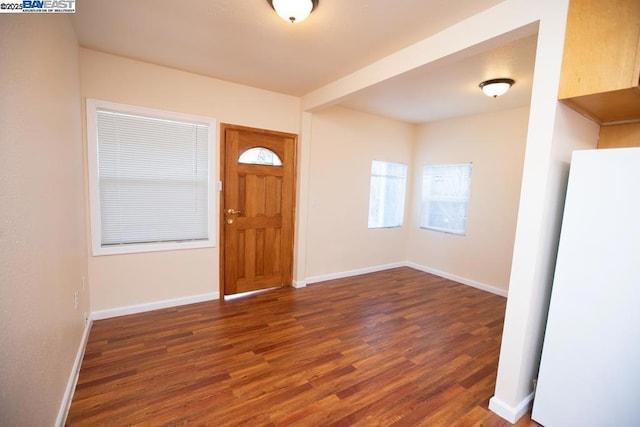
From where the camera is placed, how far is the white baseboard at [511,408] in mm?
1742

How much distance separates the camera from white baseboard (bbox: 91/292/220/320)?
2777 millimetres

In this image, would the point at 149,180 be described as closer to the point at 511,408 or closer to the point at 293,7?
the point at 293,7

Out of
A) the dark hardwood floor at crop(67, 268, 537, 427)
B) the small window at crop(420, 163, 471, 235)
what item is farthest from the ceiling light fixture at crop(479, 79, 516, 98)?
the dark hardwood floor at crop(67, 268, 537, 427)

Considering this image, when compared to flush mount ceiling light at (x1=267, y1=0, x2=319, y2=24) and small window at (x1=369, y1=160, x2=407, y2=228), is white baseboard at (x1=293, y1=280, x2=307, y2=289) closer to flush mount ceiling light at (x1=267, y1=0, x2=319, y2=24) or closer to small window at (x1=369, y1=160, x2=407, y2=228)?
small window at (x1=369, y1=160, x2=407, y2=228)

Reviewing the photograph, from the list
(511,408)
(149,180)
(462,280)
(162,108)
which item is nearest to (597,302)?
(511,408)

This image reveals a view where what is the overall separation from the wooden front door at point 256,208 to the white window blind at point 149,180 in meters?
0.26

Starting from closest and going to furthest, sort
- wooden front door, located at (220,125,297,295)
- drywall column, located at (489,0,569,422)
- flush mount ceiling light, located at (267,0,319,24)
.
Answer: drywall column, located at (489,0,569,422)
flush mount ceiling light, located at (267,0,319,24)
wooden front door, located at (220,125,297,295)

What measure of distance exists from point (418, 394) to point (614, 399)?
1.03 meters

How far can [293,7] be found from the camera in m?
1.67

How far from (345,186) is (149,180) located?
2600 millimetres

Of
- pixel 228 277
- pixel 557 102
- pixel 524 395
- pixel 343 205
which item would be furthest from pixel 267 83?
pixel 524 395

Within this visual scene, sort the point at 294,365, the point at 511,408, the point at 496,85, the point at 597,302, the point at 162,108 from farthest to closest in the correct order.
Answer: the point at 162,108 → the point at 496,85 → the point at 294,365 → the point at 511,408 → the point at 597,302

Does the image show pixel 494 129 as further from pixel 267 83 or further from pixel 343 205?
pixel 267 83

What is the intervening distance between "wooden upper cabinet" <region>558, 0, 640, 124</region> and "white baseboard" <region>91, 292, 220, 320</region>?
366cm
